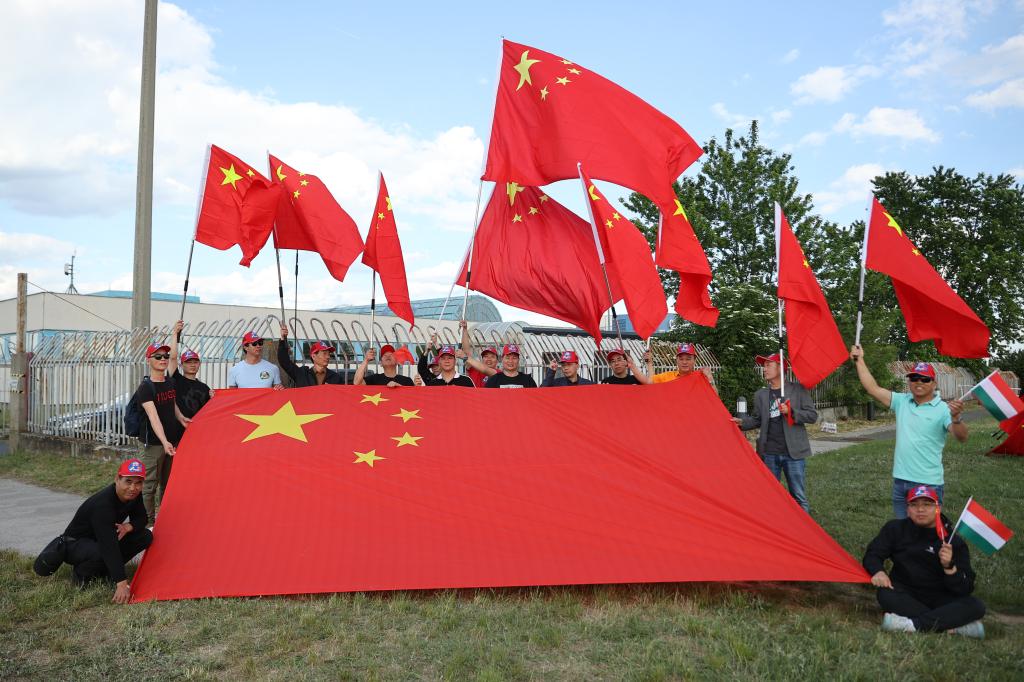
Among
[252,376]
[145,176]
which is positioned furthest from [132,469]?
[145,176]

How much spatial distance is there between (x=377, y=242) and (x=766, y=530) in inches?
204

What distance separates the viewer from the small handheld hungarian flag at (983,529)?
475cm

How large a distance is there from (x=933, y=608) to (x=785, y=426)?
2.53m

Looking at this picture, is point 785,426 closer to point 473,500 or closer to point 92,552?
point 473,500

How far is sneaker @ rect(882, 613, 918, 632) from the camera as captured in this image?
15.1 feet

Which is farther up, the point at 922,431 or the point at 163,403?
the point at 163,403

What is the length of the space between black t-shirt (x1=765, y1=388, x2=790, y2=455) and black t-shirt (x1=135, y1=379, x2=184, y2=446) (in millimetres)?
5510

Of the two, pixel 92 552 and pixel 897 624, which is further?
pixel 92 552

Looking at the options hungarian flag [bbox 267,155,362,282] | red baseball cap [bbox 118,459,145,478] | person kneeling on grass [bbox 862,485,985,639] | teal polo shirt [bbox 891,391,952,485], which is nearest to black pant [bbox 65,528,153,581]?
red baseball cap [bbox 118,459,145,478]

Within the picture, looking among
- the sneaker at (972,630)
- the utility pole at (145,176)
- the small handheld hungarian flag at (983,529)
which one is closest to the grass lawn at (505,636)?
the sneaker at (972,630)

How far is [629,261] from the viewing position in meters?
7.20

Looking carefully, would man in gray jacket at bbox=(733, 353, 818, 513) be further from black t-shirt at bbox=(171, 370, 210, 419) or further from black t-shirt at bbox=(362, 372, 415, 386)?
black t-shirt at bbox=(171, 370, 210, 419)

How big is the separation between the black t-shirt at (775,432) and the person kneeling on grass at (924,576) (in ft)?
6.73

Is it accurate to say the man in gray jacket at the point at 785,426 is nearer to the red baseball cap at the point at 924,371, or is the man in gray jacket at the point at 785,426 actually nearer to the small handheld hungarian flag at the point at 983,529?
the red baseball cap at the point at 924,371
